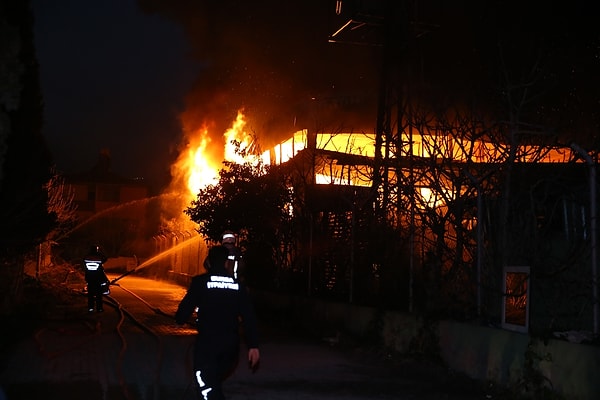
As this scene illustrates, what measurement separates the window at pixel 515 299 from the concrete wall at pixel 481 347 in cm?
15

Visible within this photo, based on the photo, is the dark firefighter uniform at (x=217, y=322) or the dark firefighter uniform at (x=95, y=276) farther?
the dark firefighter uniform at (x=95, y=276)

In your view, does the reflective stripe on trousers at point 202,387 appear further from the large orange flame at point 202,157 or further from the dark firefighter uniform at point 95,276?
the large orange flame at point 202,157

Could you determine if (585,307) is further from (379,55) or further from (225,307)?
(379,55)

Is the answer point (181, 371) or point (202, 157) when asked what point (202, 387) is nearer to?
point (181, 371)

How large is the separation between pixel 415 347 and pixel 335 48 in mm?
19940

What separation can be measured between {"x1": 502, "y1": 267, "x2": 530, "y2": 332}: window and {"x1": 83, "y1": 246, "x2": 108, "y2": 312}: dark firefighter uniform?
10513 mm

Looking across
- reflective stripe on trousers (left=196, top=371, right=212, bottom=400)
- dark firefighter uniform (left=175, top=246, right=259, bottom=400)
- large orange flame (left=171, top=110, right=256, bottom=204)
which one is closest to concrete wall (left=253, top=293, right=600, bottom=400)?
dark firefighter uniform (left=175, top=246, right=259, bottom=400)

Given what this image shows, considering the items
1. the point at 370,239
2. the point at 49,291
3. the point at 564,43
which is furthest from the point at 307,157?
the point at 49,291

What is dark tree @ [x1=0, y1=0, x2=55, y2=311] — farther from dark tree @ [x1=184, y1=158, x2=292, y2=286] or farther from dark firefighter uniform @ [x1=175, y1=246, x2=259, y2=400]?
dark firefighter uniform @ [x1=175, y1=246, x2=259, y2=400]

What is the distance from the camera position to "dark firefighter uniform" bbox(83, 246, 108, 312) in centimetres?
1670

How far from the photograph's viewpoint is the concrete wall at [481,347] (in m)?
7.03

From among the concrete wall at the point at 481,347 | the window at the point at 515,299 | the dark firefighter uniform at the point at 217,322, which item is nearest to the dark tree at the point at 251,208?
the concrete wall at the point at 481,347

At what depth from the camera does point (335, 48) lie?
28.8m

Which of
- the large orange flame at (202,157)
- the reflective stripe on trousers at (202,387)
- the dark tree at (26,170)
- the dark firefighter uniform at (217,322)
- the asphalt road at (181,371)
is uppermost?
the large orange flame at (202,157)
